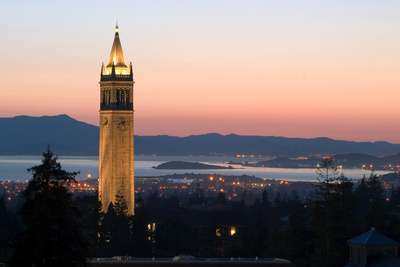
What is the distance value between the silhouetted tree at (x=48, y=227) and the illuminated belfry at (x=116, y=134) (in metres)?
74.8

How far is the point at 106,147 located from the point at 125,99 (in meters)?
6.59

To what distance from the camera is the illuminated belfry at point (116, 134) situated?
370 feet

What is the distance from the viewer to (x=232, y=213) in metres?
107

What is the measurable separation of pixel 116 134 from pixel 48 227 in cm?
7725

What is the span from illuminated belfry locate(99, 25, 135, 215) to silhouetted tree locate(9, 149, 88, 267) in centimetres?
7481

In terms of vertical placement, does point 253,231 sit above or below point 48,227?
below

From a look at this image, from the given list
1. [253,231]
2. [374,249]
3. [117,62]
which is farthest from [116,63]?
[374,249]

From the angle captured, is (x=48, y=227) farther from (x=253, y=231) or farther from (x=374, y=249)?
(x=253, y=231)

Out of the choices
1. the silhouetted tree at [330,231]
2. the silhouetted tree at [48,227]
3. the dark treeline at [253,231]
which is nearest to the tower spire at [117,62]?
the dark treeline at [253,231]

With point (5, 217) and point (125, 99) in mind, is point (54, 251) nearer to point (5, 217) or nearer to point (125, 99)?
point (5, 217)

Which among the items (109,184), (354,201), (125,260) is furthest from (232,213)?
(125,260)

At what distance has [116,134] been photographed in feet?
373

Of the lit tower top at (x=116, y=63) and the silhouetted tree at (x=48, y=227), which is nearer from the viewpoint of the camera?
the silhouetted tree at (x=48, y=227)

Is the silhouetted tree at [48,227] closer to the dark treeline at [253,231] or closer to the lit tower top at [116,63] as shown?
the dark treeline at [253,231]
